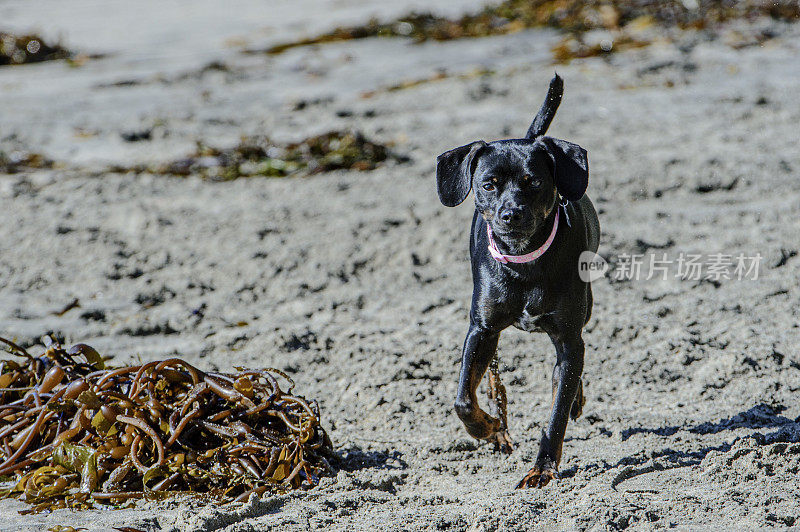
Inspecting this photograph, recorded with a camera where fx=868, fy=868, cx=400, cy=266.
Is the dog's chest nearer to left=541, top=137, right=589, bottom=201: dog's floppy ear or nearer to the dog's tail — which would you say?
left=541, top=137, right=589, bottom=201: dog's floppy ear

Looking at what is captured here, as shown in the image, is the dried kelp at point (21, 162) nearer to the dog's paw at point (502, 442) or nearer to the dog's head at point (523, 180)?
the dog's paw at point (502, 442)

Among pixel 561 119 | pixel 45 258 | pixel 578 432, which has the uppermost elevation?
pixel 561 119

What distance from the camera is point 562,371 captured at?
2811 mm

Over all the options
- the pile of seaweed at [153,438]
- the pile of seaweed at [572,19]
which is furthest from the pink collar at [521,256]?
the pile of seaweed at [572,19]

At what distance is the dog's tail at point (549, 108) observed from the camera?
119 inches

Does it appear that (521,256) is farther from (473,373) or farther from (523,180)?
(473,373)

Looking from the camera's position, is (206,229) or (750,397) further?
(206,229)

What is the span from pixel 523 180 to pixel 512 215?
0.50 ft

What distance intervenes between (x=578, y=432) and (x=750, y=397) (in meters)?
0.68

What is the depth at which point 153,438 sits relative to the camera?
114 inches

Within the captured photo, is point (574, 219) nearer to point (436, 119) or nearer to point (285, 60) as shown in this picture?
point (436, 119)

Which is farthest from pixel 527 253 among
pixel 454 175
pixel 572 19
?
pixel 572 19

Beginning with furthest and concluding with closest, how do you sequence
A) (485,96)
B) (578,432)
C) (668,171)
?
(485,96) < (668,171) < (578,432)

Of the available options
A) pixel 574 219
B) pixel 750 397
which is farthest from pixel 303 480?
pixel 750 397
